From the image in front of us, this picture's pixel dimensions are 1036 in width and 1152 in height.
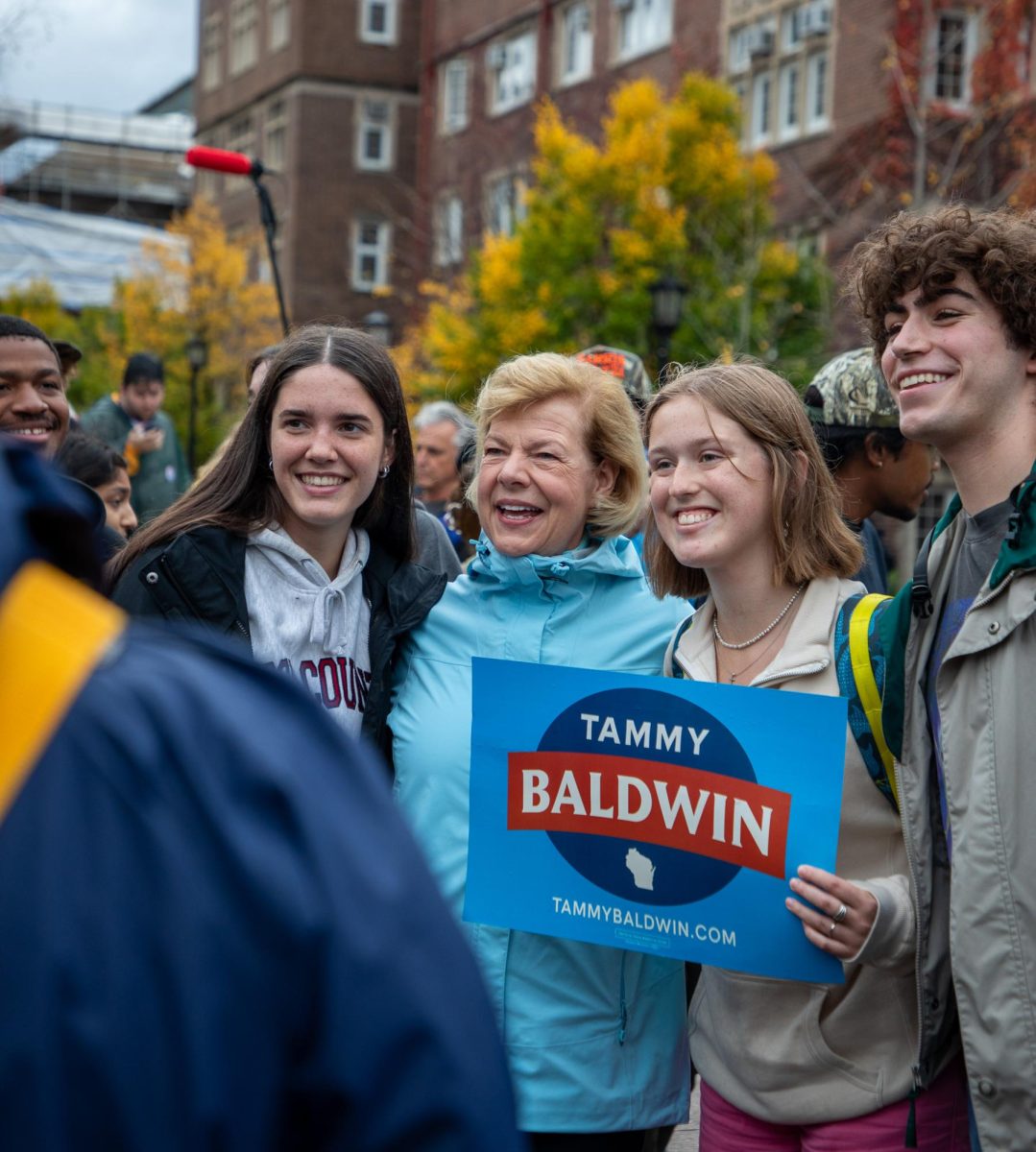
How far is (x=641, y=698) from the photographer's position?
111 inches

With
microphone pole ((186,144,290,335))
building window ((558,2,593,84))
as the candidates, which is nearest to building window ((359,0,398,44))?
building window ((558,2,593,84))

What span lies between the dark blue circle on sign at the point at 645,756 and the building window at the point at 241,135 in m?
44.6

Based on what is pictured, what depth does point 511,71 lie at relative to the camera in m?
34.3

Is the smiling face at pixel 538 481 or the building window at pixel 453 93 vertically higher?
the building window at pixel 453 93

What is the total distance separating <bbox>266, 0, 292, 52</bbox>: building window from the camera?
141 ft

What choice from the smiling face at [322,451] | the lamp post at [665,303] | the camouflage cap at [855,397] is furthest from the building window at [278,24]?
the smiling face at [322,451]

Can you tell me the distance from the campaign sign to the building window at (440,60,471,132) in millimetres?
35291

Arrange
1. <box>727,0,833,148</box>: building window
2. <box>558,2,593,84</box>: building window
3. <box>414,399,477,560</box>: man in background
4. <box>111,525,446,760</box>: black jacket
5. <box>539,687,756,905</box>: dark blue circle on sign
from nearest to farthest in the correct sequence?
<box>539,687,756,905</box>: dark blue circle on sign, <box>111,525,446,760</box>: black jacket, <box>414,399,477,560</box>: man in background, <box>727,0,833,148</box>: building window, <box>558,2,593,84</box>: building window

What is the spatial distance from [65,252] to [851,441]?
180 feet

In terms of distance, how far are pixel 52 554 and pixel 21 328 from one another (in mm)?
4703

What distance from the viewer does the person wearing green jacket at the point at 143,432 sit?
10.4 meters

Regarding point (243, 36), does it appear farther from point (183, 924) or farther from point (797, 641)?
point (183, 924)

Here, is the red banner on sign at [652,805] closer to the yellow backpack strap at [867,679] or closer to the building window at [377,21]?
the yellow backpack strap at [867,679]

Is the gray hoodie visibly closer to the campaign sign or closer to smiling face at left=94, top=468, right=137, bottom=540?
the campaign sign
